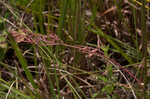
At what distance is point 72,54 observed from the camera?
1.30m

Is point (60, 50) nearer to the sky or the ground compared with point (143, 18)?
nearer to the ground

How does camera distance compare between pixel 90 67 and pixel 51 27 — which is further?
pixel 51 27

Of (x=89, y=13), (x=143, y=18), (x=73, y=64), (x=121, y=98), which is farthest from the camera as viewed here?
(x=89, y=13)

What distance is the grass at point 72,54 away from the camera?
3.45 feet

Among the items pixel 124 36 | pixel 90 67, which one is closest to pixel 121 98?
pixel 90 67

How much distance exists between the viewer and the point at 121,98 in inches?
44.7

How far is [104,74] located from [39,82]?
0.94ft

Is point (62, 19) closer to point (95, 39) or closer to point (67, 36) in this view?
point (67, 36)

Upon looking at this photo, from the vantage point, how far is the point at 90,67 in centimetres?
132

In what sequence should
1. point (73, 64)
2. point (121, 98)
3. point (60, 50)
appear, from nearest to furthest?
1. point (121, 98)
2. point (73, 64)
3. point (60, 50)

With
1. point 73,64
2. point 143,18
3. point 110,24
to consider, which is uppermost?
point 143,18

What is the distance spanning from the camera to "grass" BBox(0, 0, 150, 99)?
105cm

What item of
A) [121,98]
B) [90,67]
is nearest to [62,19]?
[90,67]

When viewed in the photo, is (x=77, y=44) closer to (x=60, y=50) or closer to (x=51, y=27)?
(x=60, y=50)
